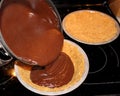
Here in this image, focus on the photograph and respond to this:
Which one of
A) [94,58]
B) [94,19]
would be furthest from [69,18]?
[94,58]

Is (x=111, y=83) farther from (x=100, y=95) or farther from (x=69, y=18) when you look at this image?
(x=69, y=18)

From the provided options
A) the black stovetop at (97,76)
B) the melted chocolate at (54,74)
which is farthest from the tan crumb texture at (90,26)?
the melted chocolate at (54,74)

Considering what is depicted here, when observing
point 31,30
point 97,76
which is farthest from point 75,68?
point 31,30

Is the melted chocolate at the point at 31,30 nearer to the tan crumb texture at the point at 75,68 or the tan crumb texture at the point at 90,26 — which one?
the tan crumb texture at the point at 75,68

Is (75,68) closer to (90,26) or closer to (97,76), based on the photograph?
(97,76)

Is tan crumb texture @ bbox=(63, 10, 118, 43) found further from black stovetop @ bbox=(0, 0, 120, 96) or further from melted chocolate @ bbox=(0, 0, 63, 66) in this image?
melted chocolate @ bbox=(0, 0, 63, 66)
